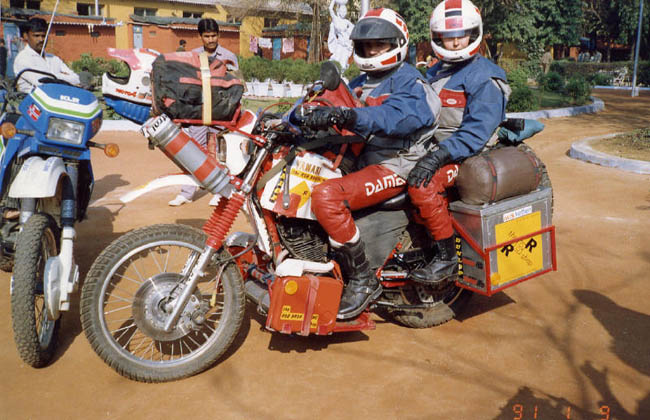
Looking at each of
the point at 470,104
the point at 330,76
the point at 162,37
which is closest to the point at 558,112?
the point at 470,104

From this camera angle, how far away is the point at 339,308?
355cm

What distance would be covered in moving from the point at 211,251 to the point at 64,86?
1.72m

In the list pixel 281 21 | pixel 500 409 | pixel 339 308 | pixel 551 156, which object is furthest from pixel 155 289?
pixel 281 21

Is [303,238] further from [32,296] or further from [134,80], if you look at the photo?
[32,296]

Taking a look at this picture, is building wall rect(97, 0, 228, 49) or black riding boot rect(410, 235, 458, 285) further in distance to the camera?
building wall rect(97, 0, 228, 49)

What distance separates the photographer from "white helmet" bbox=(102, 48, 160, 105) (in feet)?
10.0

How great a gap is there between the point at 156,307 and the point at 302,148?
123 centimetres

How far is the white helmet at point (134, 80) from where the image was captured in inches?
120

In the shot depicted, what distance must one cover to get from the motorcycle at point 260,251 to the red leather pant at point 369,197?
103 millimetres

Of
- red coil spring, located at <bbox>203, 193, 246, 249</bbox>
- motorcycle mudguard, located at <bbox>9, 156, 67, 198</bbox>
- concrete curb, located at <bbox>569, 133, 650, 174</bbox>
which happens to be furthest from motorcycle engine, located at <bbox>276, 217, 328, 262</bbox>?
concrete curb, located at <bbox>569, 133, 650, 174</bbox>

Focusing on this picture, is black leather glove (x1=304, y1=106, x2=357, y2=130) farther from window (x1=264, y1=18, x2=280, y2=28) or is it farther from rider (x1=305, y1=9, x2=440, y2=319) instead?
window (x1=264, y1=18, x2=280, y2=28)

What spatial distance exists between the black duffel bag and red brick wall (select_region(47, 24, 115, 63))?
106ft

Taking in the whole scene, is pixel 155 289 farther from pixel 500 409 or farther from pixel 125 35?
pixel 125 35

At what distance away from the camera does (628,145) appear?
11.1 metres
